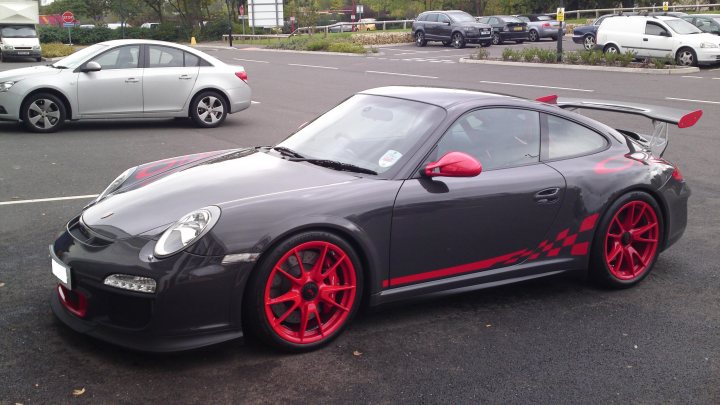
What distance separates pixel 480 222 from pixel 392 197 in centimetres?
65

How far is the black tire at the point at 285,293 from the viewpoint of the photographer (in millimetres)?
3996

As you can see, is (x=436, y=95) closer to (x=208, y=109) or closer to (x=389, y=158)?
(x=389, y=158)

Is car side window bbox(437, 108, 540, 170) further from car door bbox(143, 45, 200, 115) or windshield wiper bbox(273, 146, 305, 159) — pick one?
car door bbox(143, 45, 200, 115)

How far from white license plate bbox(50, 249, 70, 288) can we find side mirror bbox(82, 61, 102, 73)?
8.65m

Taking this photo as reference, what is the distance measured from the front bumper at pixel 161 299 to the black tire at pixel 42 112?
30.2ft

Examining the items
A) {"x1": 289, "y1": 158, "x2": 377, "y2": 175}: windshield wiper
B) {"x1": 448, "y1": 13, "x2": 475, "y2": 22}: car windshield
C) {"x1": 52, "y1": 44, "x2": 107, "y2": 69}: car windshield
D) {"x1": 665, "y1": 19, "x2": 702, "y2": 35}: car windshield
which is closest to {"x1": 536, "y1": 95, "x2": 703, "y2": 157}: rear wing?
{"x1": 289, "y1": 158, "x2": 377, "y2": 175}: windshield wiper

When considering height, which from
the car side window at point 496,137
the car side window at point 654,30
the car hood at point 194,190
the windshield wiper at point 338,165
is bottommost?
the car hood at point 194,190

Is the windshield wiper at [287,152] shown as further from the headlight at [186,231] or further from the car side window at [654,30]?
the car side window at [654,30]

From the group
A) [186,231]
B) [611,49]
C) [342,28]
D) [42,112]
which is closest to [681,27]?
[611,49]

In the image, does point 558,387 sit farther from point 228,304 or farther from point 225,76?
point 225,76

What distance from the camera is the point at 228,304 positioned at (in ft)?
12.9

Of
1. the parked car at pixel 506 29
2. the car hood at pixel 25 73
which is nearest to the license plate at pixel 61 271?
the car hood at pixel 25 73

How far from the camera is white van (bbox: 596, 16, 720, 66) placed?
80.8 ft

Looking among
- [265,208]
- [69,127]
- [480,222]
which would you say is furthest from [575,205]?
[69,127]
